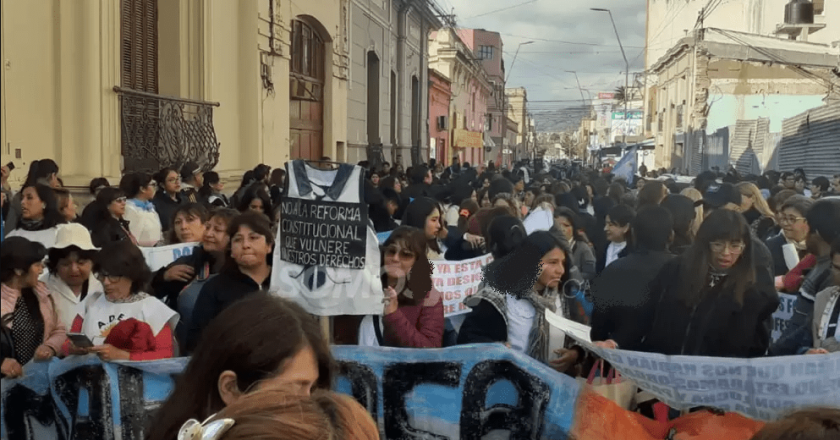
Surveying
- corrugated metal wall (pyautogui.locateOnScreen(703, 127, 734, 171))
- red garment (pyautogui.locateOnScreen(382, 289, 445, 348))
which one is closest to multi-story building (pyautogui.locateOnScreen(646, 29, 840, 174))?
corrugated metal wall (pyautogui.locateOnScreen(703, 127, 734, 171))

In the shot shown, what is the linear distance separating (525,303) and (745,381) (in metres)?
1.23

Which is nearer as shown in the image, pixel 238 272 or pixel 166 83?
pixel 238 272

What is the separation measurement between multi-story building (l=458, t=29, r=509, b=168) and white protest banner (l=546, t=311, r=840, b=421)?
71399 mm

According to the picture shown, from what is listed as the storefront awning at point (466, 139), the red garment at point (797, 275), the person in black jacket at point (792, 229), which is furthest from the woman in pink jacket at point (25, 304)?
the storefront awning at point (466, 139)

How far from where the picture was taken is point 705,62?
3509 cm

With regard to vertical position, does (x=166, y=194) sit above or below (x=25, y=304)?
above

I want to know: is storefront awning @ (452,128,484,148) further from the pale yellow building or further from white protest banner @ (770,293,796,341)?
white protest banner @ (770,293,796,341)

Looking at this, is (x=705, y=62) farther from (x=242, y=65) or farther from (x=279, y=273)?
(x=279, y=273)

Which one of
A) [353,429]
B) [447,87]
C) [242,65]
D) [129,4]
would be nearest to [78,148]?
[129,4]

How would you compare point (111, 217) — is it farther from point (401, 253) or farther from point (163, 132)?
point (163, 132)

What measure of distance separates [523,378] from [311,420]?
2.87 meters

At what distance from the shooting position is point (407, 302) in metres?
5.20

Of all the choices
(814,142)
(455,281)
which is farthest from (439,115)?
(455,281)

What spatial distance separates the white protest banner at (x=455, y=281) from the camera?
7.21 m
